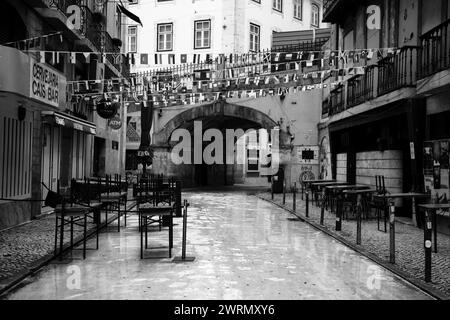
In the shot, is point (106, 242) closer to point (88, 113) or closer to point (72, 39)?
point (72, 39)

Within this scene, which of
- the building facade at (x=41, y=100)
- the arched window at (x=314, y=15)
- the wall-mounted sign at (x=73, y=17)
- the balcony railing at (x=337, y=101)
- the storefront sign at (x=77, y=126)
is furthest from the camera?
the arched window at (x=314, y=15)

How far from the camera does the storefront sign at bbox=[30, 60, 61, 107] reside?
976 centimetres

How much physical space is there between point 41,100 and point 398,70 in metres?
9.85

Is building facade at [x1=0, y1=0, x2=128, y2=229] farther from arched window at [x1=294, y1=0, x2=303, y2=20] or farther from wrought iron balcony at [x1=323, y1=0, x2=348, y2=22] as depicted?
arched window at [x1=294, y1=0, x2=303, y2=20]

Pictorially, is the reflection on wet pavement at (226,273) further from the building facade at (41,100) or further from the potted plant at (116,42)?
the potted plant at (116,42)

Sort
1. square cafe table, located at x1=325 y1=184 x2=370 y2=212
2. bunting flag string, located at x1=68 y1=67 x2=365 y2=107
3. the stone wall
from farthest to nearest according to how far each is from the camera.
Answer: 1. bunting flag string, located at x1=68 y1=67 x2=365 y2=107
2. square cafe table, located at x1=325 y1=184 x2=370 y2=212
3. the stone wall

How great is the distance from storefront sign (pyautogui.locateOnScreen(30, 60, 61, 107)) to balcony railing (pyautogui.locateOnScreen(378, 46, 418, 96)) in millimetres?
8933

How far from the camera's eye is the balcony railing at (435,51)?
35.1 ft

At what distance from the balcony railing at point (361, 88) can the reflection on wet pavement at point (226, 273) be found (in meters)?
6.90

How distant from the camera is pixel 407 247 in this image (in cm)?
938

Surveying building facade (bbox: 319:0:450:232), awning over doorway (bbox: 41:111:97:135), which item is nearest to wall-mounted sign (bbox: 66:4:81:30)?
awning over doorway (bbox: 41:111:97:135)

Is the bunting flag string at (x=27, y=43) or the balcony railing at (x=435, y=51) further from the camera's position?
the bunting flag string at (x=27, y=43)

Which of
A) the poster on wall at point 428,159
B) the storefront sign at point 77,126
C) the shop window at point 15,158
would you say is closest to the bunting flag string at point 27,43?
the shop window at point 15,158
